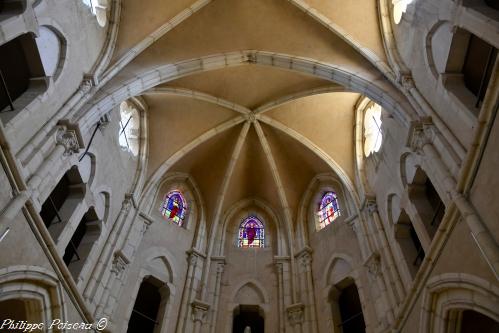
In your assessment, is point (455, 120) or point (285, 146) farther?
point (285, 146)

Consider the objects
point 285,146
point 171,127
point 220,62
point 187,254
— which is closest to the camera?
point 220,62

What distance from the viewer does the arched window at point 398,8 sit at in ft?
35.6

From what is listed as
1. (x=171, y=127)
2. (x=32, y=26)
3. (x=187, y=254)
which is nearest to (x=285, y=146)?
(x=171, y=127)

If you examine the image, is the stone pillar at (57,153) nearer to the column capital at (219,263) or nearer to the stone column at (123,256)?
the stone column at (123,256)

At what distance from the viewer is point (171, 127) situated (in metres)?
15.2

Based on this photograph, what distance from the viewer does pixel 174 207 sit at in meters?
15.3

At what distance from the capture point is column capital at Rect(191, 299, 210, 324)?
40.5 feet

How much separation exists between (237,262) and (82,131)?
7.64 metres

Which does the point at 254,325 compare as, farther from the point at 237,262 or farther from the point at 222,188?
the point at 222,188

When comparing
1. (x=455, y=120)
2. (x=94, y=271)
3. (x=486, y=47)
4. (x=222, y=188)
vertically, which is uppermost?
(x=222, y=188)

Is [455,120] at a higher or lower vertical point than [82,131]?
lower

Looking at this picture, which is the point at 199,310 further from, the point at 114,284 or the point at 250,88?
the point at 250,88

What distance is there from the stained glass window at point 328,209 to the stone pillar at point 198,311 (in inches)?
201

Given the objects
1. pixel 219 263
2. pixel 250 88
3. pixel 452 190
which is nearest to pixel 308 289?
pixel 219 263
